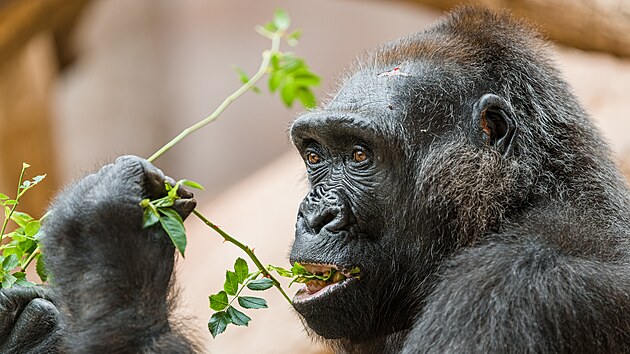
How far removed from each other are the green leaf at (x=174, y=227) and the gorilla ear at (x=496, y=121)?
1171 mm

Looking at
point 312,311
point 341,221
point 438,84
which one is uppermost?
point 438,84

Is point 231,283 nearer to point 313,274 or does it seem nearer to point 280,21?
point 313,274

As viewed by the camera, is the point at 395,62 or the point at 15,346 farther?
the point at 395,62

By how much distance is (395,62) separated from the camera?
3.65m

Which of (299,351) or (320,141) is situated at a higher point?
(320,141)

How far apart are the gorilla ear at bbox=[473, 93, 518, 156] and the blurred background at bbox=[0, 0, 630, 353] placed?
0.84 m

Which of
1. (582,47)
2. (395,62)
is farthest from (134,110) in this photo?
(395,62)

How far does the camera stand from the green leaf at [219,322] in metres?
3.19

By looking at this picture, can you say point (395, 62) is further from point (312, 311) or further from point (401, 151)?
point (312, 311)

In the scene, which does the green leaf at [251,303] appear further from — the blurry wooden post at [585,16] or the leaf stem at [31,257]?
the blurry wooden post at [585,16]

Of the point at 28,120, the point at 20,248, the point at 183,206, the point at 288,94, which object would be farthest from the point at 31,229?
the point at 28,120

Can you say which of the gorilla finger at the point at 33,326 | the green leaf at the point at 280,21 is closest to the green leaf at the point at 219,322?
the gorilla finger at the point at 33,326

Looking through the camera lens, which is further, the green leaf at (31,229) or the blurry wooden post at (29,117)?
the blurry wooden post at (29,117)

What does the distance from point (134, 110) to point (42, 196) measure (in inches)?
232
